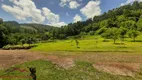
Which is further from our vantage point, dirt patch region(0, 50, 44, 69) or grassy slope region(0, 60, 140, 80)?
dirt patch region(0, 50, 44, 69)

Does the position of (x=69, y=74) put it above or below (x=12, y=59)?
below

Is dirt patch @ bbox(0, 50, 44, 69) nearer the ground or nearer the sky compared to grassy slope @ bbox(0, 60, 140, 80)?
nearer the sky

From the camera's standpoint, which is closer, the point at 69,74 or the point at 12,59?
the point at 69,74

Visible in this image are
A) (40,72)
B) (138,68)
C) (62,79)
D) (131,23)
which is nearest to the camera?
(62,79)

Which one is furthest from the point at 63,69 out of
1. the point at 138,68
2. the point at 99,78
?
the point at 138,68

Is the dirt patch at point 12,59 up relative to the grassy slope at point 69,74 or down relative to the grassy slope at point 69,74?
up

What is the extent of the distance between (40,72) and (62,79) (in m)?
4.67

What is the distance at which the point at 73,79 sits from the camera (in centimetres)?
2625

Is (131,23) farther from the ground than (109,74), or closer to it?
farther from the ground

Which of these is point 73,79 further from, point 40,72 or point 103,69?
point 103,69

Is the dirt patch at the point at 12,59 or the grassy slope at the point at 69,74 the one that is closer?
the grassy slope at the point at 69,74

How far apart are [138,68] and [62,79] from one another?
1757 centimetres

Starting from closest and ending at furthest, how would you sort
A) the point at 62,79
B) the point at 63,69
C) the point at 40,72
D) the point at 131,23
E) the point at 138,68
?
the point at 62,79, the point at 40,72, the point at 63,69, the point at 138,68, the point at 131,23

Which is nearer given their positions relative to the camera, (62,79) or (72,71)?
(62,79)
